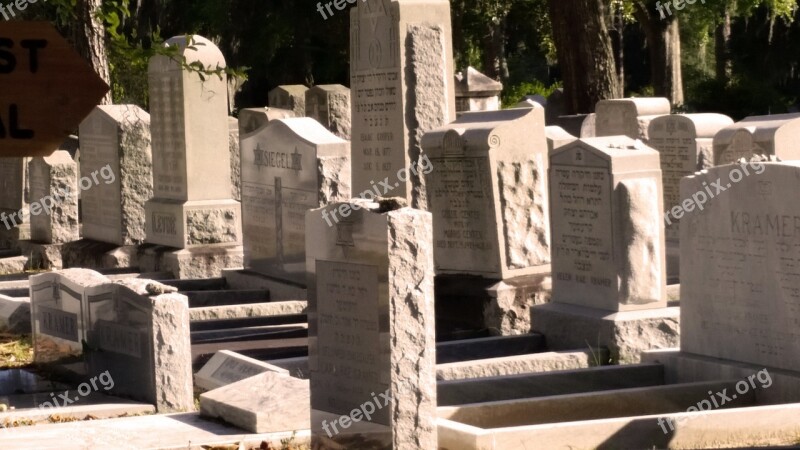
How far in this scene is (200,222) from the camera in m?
13.8

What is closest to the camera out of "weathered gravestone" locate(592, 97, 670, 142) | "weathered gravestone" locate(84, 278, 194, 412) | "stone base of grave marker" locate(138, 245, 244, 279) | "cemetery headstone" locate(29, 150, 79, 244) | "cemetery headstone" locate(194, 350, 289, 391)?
"weathered gravestone" locate(84, 278, 194, 412)

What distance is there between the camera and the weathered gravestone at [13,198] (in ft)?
57.8

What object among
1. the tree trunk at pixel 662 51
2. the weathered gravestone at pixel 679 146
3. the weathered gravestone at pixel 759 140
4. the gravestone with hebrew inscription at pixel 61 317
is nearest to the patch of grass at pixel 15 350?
the gravestone with hebrew inscription at pixel 61 317

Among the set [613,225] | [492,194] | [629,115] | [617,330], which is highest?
[629,115]

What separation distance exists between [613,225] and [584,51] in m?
13.3

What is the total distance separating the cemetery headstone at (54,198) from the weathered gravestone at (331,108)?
4.19m

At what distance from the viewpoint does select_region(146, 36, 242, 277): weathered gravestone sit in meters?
13.7

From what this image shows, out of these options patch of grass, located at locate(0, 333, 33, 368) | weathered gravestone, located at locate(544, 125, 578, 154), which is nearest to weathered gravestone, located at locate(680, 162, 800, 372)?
weathered gravestone, located at locate(544, 125, 578, 154)

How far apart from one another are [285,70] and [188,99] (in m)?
18.5

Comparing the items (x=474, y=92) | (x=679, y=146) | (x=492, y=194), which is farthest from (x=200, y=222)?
(x=474, y=92)

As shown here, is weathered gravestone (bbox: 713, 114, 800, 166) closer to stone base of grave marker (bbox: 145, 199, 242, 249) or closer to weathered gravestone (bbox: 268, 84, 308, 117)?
stone base of grave marker (bbox: 145, 199, 242, 249)

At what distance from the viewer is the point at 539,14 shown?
34500mm

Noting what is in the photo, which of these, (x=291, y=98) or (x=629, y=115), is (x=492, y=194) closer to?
(x=629, y=115)

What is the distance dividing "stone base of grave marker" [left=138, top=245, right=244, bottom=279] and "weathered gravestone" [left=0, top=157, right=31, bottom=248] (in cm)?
420
